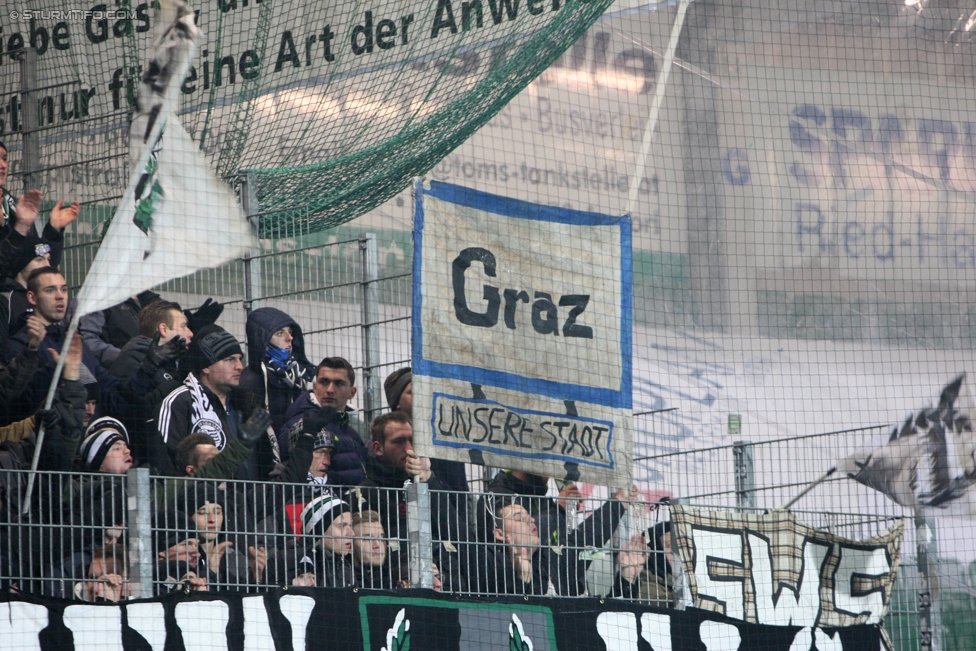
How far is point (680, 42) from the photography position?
1048 cm

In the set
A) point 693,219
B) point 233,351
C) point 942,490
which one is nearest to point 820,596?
point 942,490

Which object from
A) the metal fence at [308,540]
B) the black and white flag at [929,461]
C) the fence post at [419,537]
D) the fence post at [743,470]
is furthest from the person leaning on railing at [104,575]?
the black and white flag at [929,461]

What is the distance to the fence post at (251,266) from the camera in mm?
6555

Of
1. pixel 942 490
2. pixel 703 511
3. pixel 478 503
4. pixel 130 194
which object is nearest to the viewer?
pixel 130 194

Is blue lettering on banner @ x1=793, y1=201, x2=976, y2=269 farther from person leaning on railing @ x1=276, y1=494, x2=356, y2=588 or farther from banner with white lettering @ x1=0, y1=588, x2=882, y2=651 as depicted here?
person leaning on railing @ x1=276, y1=494, x2=356, y2=588

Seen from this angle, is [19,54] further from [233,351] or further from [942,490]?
[942,490]

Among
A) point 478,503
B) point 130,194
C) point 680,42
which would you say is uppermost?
point 680,42

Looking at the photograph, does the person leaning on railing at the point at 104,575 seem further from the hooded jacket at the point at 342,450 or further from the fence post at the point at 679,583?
the fence post at the point at 679,583

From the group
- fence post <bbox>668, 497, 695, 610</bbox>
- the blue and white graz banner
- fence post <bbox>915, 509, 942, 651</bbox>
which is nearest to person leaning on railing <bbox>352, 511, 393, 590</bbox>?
the blue and white graz banner

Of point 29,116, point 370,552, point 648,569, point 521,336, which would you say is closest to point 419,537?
point 370,552

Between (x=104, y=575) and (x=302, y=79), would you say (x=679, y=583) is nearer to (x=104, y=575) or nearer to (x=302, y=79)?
(x=104, y=575)

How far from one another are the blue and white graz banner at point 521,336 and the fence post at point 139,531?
43.3 inches

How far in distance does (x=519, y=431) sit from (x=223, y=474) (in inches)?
45.0

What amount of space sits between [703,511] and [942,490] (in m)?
2.10
